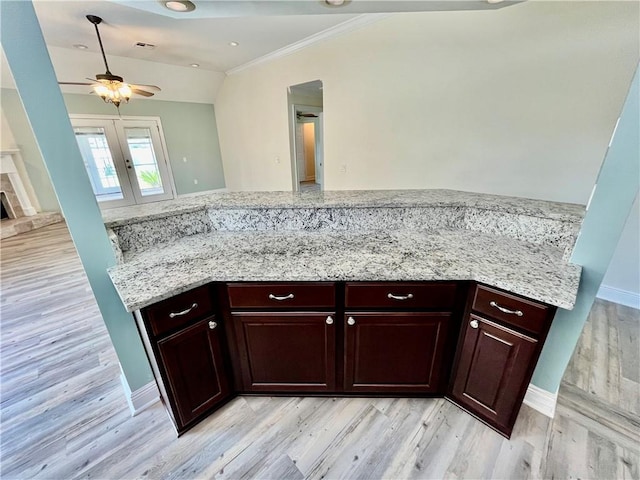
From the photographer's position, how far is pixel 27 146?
5.31m

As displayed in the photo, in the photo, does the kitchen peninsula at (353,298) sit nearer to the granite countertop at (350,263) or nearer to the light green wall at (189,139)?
the granite countertop at (350,263)

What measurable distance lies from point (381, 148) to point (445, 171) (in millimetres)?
814

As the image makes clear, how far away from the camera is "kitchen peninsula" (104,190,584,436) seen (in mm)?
1194

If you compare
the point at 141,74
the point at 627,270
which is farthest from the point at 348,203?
the point at 141,74

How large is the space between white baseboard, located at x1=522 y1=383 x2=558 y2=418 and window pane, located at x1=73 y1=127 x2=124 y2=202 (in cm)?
688

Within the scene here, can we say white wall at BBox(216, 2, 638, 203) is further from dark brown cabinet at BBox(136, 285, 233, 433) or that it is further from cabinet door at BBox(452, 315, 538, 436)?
dark brown cabinet at BBox(136, 285, 233, 433)

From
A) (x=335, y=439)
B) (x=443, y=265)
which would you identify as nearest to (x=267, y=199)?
(x=443, y=265)

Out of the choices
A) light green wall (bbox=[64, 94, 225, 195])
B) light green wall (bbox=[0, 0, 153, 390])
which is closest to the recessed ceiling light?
light green wall (bbox=[0, 0, 153, 390])

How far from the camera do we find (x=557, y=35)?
78.0 inches

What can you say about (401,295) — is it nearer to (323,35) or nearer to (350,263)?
(350,263)

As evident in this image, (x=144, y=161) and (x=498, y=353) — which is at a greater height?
(x=144, y=161)

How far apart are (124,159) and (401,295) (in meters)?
6.78

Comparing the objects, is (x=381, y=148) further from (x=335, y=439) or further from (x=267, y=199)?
(x=335, y=439)

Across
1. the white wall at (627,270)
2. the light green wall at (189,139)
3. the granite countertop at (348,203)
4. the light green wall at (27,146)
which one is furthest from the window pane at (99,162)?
the white wall at (627,270)
